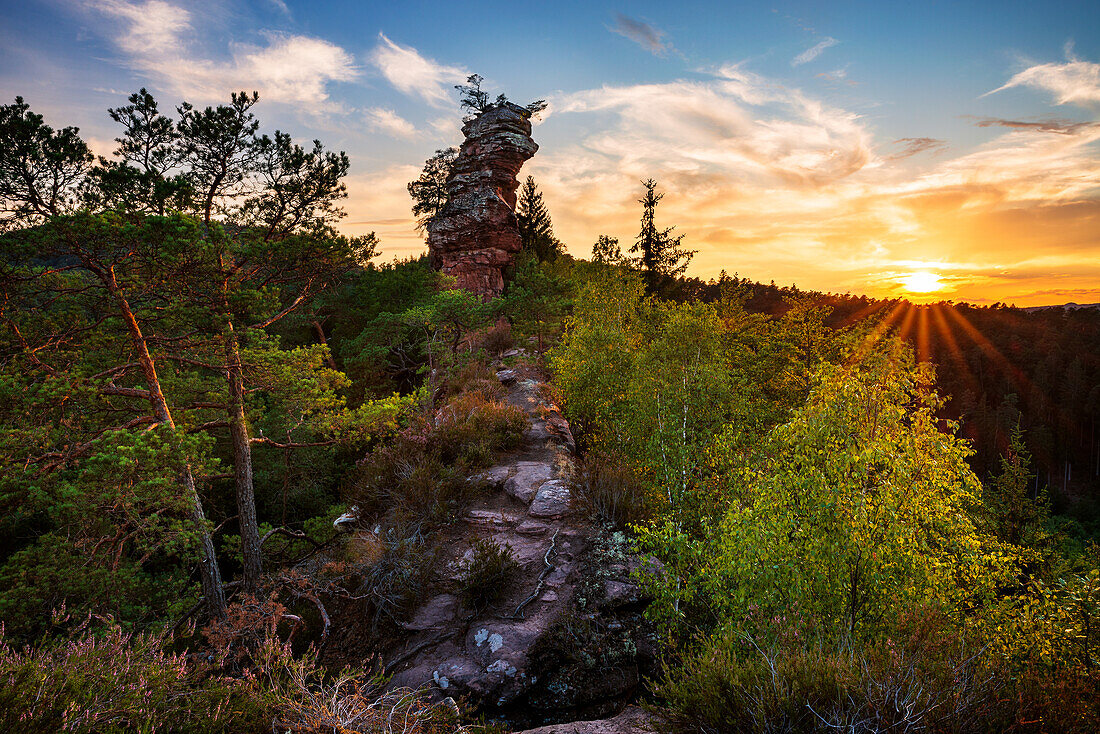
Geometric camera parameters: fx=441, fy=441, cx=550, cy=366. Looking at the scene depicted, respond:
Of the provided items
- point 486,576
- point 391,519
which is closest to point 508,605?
point 486,576

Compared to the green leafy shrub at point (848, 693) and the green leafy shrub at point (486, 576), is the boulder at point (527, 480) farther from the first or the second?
the green leafy shrub at point (848, 693)

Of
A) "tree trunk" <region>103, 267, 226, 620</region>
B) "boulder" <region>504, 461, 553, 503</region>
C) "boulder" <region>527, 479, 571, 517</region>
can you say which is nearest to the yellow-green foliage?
"boulder" <region>527, 479, 571, 517</region>

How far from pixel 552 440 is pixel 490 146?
105ft

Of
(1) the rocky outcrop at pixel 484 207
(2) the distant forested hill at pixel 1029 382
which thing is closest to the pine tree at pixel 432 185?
(1) the rocky outcrop at pixel 484 207

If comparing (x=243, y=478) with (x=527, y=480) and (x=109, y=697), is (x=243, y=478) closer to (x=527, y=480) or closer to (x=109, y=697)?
(x=527, y=480)

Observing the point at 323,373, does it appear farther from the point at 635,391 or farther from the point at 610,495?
the point at 635,391

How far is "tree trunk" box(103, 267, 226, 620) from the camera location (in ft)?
Answer: 29.9

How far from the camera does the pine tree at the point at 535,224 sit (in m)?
43.1

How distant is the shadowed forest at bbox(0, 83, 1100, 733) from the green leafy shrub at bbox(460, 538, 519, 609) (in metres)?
0.05

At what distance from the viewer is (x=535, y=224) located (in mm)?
45812

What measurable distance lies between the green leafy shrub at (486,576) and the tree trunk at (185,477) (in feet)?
18.7

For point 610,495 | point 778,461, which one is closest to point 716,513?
point 610,495

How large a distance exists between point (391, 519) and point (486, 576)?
3.47m

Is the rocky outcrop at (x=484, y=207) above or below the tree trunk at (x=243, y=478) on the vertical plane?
above
